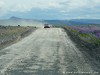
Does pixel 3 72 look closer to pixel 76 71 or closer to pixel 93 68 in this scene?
pixel 76 71

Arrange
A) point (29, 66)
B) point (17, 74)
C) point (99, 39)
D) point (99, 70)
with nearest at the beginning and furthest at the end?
point (17, 74)
point (99, 70)
point (29, 66)
point (99, 39)

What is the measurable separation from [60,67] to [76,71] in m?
1.60

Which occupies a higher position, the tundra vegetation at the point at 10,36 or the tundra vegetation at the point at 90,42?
the tundra vegetation at the point at 90,42

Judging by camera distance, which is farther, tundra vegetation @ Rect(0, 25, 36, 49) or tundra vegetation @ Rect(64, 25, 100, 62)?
tundra vegetation @ Rect(0, 25, 36, 49)

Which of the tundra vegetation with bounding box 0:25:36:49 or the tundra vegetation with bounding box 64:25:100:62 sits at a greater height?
the tundra vegetation with bounding box 64:25:100:62

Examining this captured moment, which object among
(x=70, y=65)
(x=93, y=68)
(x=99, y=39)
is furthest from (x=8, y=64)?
(x=99, y=39)

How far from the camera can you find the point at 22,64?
61.1ft

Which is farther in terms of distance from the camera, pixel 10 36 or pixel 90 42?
pixel 10 36

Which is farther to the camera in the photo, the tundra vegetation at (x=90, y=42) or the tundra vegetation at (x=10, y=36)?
the tundra vegetation at (x=10, y=36)

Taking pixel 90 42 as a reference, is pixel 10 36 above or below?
below

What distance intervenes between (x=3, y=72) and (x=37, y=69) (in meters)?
1.83

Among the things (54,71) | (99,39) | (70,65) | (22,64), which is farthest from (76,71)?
(99,39)

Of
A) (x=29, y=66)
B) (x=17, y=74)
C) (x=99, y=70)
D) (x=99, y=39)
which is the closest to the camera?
(x=17, y=74)

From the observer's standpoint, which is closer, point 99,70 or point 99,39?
point 99,70
